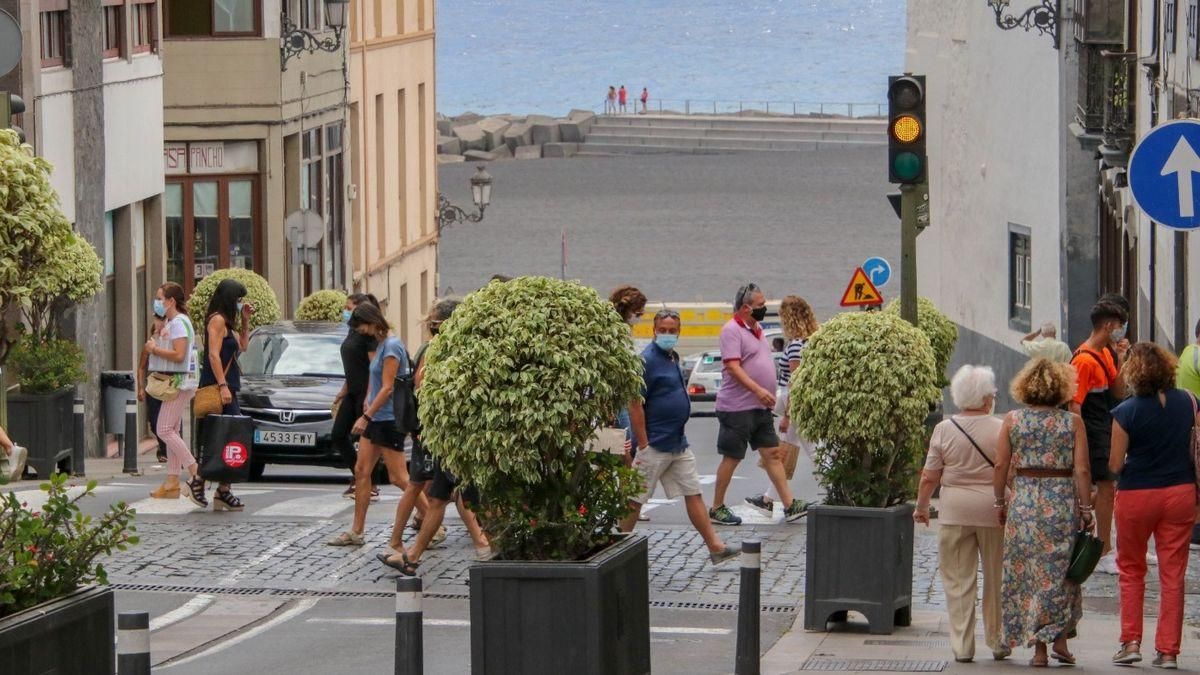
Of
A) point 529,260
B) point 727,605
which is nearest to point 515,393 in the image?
point 727,605

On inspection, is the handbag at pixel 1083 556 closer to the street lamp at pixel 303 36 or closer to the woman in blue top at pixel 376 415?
the woman in blue top at pixel 376 415

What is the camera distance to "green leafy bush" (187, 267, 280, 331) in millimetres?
27047

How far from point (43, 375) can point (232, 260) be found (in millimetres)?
15674

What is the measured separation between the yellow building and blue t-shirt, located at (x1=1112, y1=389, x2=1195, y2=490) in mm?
32662

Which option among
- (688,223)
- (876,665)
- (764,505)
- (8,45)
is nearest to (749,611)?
(876,665)

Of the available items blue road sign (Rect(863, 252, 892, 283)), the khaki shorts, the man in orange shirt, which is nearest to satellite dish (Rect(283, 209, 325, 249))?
blue road sign (Rect(863, 252, 892, 283))

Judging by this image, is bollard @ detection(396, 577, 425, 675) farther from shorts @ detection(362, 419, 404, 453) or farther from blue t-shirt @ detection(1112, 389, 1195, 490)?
shorts @ detection(362, 419, 404, 453)

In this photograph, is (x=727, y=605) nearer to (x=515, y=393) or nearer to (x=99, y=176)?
(x=515, y=393)

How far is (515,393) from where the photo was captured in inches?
395

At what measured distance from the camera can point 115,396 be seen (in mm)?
26281

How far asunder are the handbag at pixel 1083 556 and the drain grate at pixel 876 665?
0.75 metres

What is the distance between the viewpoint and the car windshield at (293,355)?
22656 mm

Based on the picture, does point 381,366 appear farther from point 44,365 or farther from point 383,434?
point 44,365

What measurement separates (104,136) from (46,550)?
792 inches
